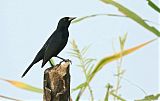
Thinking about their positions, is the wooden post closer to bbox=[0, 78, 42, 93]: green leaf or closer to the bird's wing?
bbox=[0, 78, 42, 93]: green leaf

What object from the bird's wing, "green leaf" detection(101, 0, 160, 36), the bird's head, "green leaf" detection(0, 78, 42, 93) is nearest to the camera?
"green leaf" detection(101, 0, 160, 36)

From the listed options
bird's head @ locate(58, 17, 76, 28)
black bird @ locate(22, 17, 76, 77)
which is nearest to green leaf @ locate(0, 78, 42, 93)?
black bird @ locate(22, 17, 76, 77)

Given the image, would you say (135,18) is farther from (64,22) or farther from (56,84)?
(64,22)

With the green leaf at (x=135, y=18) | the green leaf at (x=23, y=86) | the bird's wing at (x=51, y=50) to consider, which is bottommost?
the green leaf at (x=23, y=86)

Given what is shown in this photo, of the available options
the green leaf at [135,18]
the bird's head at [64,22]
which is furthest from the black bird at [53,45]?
the green leaf at [135,18]

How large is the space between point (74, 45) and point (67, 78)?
0.48ft

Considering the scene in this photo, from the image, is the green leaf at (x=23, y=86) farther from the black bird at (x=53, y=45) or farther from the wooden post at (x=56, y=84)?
the black bird at (x=53, y=45)

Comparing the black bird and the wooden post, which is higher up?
the black bird

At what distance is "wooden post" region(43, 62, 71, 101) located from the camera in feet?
3.64

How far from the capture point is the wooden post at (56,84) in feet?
3.64

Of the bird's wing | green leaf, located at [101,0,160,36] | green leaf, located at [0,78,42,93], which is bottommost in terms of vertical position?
green leaf, located at [0,78,42,93]

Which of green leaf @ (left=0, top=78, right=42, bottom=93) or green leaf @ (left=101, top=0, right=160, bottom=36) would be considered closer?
green leaf @ (left=101, top=0, right=160, bottom=36)

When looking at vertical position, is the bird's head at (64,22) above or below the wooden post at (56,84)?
above

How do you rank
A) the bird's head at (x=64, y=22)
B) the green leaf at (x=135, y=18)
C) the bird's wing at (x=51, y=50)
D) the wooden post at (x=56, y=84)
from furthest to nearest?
the bird's head at (x=64, y=22) → the bird's wing at (x=51, y=50) → the wooden post at (x=56, y=84) → the green leaf at (x=135, y=18)
